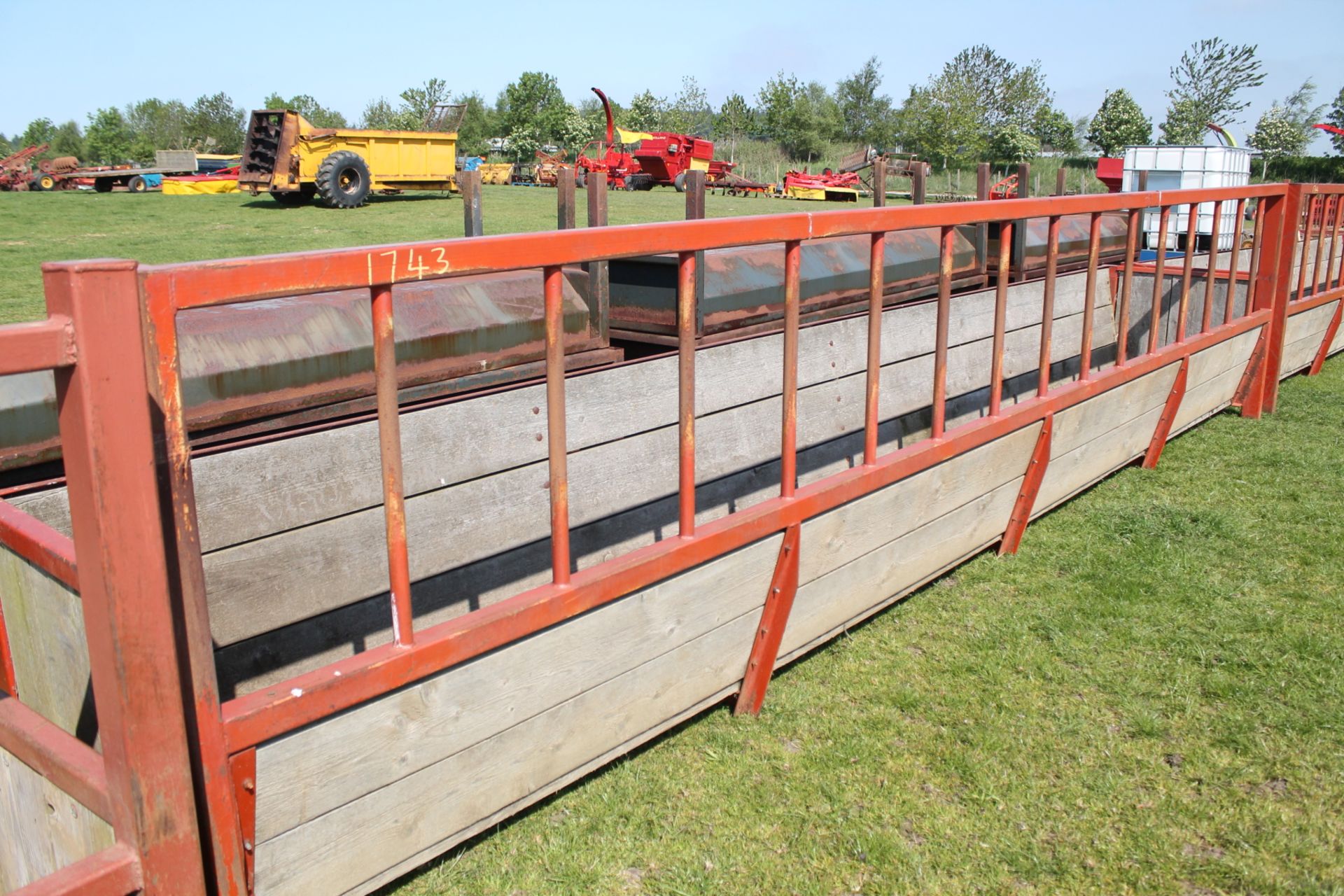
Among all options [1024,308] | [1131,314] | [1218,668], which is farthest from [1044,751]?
[1131,314]

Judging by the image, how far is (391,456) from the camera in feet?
5.88

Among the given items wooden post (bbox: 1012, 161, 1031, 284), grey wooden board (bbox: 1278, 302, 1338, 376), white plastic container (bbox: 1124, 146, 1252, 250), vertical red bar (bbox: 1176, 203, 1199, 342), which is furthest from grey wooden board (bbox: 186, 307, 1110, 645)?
white plastic container (bbox: 1124, 146, 1252, 250)

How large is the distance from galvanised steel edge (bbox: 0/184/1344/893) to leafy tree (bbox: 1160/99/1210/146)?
6775cm

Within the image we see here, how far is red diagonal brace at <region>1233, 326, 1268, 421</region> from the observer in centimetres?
602

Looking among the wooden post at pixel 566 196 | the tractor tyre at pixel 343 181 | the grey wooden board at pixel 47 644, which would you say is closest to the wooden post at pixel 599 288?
the wooden post at pixel 566 196

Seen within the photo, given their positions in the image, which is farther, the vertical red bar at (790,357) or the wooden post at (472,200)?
the wooden post at (472,200)

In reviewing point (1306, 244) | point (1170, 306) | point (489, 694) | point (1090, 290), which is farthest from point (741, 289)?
point (1306, 244)

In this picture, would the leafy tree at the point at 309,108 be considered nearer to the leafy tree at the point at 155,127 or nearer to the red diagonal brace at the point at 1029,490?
the leafy tree at the point at 155,127

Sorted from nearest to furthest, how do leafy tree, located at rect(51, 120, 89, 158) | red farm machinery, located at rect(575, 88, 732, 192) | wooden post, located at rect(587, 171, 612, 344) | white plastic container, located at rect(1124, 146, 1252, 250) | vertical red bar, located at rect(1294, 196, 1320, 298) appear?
wooden post, located at rect(587, 171, 612, 344) → vertical red bar, located at rect(1294, 196, 1320, 298) → white plastic container, located at rect(1124, 146, 1252, 250) → red farm machinery, located at rect(575, 88, 732, 192) → leafy tree, located at rect(51, 120, 89, 158)

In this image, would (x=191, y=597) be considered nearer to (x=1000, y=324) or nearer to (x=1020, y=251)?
(x=1000, y=324)

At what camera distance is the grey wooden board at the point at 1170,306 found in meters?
6.55

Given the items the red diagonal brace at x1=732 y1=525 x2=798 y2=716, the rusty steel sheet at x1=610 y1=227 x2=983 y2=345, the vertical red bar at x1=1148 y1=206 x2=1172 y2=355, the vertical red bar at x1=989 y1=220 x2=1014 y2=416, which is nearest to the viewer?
the red diagonal brace at x1=732 y1=525 x2=798 y2=716

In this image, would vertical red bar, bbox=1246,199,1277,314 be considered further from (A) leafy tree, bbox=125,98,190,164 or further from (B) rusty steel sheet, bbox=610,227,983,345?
(A) leafy tree, bbox=125,98,190,164

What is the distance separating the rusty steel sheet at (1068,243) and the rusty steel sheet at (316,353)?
3.02 m
